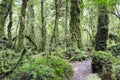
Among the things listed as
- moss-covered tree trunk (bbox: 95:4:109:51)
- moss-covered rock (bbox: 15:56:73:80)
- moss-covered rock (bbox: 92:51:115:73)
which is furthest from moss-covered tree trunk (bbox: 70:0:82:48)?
moss-covered rock (bbox: 15:56:73:80)

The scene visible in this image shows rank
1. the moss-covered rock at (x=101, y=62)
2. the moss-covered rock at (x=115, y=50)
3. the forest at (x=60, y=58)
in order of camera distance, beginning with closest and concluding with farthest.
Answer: the forest at (x=60, y=58) < the moss-covered rock at (x=101, y=62) < the moss-covered rock at (x=115, y=50)

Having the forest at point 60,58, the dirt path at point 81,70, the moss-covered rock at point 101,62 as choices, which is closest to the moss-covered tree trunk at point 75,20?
the forest at point 60,58

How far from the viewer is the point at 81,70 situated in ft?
38.3

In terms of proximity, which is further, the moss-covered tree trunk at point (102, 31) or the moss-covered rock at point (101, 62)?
the moss-covered tree trunk at point (102, 31)

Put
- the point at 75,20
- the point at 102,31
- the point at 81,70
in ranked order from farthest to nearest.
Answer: the point at 75,20
the point at 102,31
the point at 81,70

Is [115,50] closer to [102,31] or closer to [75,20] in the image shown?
[102,31]

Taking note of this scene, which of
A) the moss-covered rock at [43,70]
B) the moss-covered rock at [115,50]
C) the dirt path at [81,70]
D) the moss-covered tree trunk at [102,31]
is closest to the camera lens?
the moss-covered rock at [43,70]

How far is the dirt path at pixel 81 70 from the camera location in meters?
10.8

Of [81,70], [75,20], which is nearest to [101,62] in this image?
[81,70]

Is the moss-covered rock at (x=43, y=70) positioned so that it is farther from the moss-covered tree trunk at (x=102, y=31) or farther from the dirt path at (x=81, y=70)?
the moss-covered tree trunk at (x=102, y=31)

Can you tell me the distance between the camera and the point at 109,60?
11.3 metres

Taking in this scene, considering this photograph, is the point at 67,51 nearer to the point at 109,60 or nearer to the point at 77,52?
the point at 77,52

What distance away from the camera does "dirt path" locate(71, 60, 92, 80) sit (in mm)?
10836

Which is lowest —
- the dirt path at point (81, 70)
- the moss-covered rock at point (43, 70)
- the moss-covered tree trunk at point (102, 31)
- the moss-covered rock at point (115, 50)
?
the dirt path at point (81, 70)
